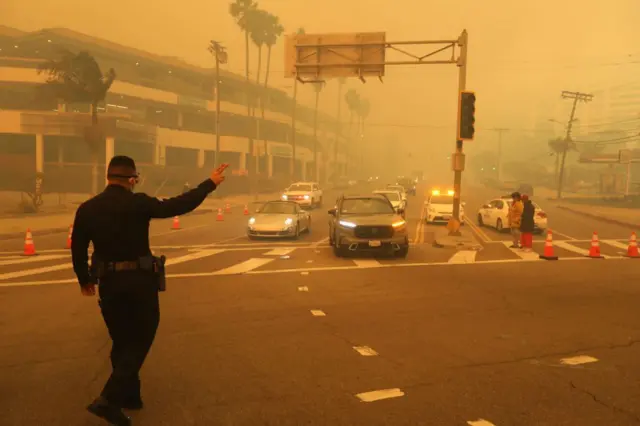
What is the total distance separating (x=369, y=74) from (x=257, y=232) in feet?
24.3

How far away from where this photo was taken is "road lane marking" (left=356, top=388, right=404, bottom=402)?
5285 mm

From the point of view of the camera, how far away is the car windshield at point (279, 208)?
70.1 ft

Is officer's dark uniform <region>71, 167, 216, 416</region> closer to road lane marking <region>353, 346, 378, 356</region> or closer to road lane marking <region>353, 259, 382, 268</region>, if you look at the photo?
road lane marking <region>353, 346, 378, 356</region>

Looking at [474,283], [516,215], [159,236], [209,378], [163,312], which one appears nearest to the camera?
[209,378]

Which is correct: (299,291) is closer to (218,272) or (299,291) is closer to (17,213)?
(218,272)

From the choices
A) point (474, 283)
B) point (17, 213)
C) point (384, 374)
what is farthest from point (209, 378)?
point (17, 213)

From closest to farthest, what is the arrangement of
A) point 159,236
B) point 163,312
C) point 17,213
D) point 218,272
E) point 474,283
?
point 163,312, point 474,283, point 218,272, point 159,236, point 17,213

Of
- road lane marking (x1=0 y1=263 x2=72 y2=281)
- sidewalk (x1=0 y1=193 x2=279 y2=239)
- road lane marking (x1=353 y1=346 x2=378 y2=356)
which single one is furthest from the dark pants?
sidewalk (x1=0 y1=193 x2=279 y2=239)

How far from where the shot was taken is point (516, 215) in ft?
59.9

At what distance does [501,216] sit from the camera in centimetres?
2462

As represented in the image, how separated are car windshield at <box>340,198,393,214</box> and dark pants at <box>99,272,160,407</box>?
12.4 metres

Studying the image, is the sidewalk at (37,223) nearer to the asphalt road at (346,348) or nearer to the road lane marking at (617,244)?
the asphalt road at (346,348)

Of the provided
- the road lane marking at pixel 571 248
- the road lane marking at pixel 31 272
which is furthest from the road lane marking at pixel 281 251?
the road lane marking at pixel 571 248

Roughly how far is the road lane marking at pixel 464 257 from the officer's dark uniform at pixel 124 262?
1209 cm
